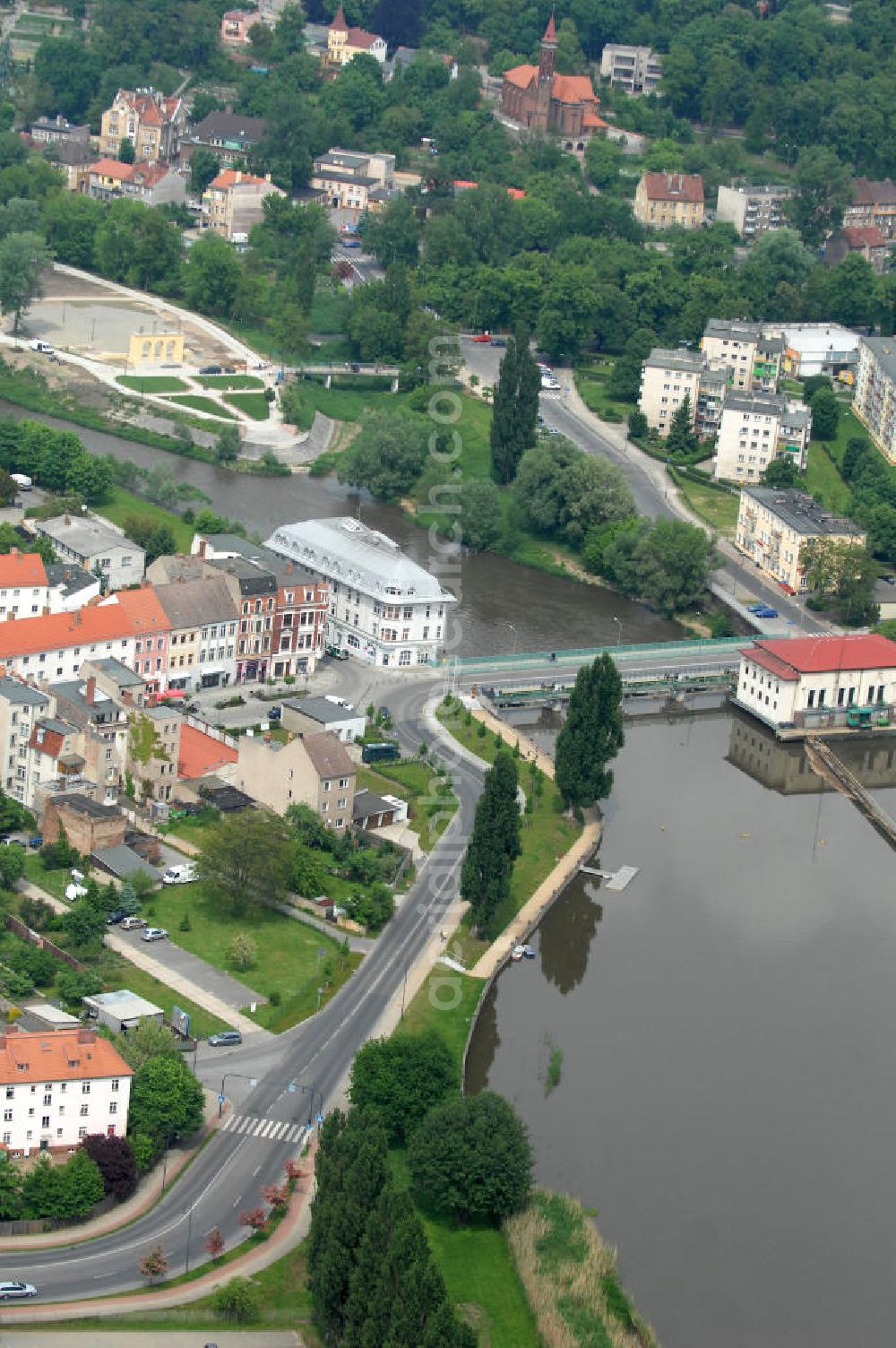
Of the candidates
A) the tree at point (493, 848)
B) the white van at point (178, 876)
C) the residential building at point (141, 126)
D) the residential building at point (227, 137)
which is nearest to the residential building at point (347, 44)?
the residential building at point (227, 137)

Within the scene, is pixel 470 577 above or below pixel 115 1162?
below

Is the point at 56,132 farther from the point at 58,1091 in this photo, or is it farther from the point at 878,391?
the point at 58,1091

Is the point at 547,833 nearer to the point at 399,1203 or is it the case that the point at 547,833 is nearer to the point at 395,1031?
the point at 395,1031

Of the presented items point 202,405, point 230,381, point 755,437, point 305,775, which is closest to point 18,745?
point 305,775

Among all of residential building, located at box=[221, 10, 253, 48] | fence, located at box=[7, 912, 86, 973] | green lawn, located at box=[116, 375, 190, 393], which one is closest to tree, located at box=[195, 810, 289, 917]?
fence, located at box=[7, 912, 86, 973]

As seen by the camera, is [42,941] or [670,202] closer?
[42,941]

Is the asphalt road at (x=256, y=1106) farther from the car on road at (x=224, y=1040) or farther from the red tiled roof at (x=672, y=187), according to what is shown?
the red tiled roof at (x=672, y=187)
